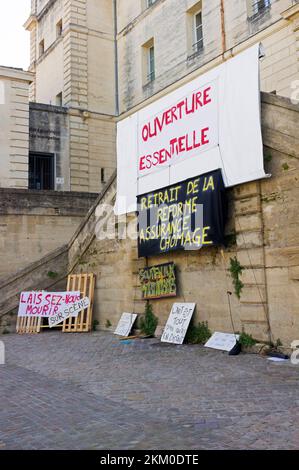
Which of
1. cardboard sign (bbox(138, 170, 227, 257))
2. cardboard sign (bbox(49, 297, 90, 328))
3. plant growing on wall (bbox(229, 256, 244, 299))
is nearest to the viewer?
plant growing on wall (bbox(229, 256, 244, 299))

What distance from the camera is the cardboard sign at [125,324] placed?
1184 cm

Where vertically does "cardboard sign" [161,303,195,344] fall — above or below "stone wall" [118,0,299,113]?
below

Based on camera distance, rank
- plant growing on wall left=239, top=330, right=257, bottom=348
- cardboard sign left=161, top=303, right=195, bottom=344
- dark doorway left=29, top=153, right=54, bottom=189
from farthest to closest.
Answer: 1. dark doorway left=29, top=153, right=54, bottom=189
2. cardboard sign left=161, top=303, right=195, bottom=344
3. plant growing on wall left=239, top=330, right=257, bottom=348

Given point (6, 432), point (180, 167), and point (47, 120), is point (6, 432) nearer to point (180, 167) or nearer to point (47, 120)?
point (180, 167)

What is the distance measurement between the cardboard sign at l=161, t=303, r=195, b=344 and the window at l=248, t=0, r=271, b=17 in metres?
12.0

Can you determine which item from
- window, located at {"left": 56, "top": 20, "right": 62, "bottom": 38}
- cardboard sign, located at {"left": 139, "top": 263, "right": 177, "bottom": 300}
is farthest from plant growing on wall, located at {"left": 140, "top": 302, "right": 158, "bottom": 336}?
window, located at {"left": 56, "top": 20, "right": 62, "bottom": 38}

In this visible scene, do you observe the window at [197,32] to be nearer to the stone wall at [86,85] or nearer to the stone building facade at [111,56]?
the stone building facade at [111,56]

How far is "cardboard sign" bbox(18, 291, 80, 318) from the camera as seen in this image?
1350 cm

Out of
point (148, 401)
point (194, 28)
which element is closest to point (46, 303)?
point (148, 401)

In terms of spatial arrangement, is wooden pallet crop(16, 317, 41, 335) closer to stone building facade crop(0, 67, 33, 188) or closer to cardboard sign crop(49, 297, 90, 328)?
cardboard sign crop(49, 297, 90, 328)

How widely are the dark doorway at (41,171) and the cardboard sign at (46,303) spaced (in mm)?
10592

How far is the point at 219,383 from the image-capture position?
659cm
